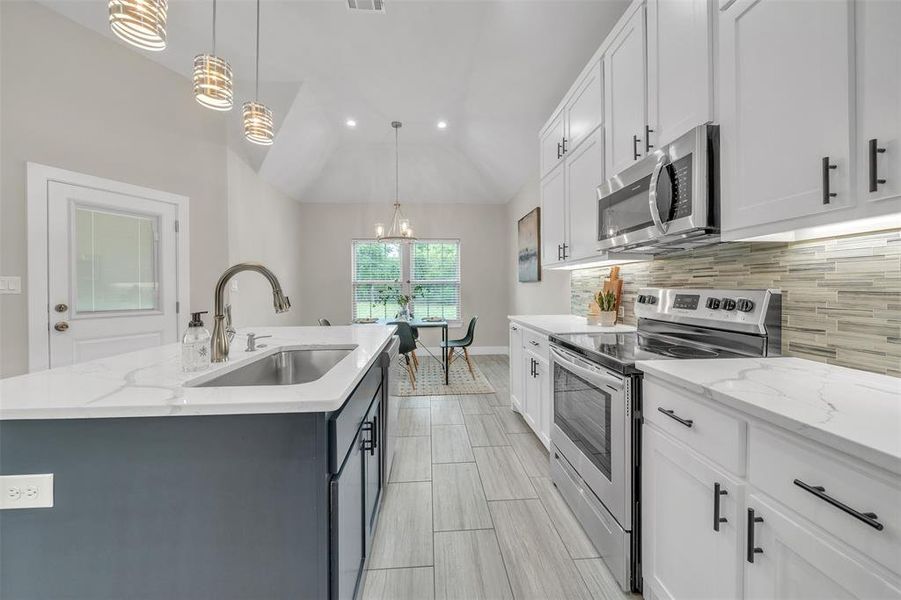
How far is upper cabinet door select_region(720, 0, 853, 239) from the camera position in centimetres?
98

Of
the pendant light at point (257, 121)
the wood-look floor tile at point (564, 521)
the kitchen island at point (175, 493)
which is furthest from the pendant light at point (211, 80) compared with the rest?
the wood-look floor tile at point (564, 521)

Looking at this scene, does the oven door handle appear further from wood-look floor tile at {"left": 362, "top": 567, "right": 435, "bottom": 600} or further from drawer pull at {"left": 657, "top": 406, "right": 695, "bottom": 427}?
wood-look floor tile at {"left": 362, "top": 567, "right": 435, "bottom": 600}

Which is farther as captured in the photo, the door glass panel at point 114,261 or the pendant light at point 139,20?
the door glass panel at point 114,261

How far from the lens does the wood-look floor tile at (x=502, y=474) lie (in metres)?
2.15

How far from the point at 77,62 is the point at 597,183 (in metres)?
3.89

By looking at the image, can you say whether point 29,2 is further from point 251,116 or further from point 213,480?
point 213,480

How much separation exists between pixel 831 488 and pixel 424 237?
20.3 feet

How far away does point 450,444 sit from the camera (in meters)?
2.81

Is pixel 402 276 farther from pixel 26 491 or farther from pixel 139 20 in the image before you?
pixel 26 491

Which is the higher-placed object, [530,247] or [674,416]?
[530,247]

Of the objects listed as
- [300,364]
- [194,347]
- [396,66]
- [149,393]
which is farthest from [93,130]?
[149,393]

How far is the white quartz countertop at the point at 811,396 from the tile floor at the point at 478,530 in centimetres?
97

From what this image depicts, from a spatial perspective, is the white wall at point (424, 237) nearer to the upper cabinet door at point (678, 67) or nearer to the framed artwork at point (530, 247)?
the framed artwork at point (530, 247)

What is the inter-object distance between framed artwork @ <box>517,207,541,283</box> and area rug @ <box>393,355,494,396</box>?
1.54 meters
